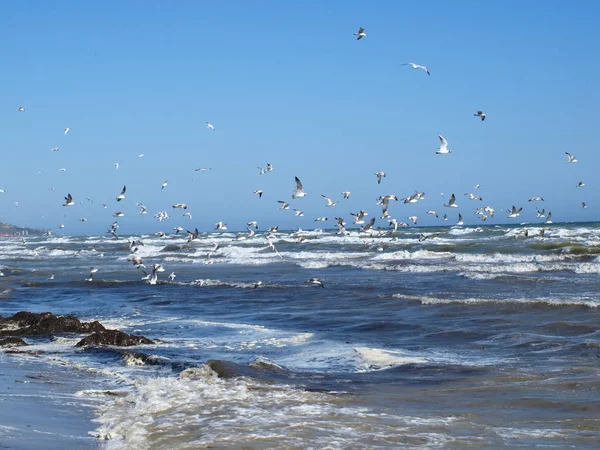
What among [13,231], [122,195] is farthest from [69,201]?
[13,231]

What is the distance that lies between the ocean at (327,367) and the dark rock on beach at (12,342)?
1.63 ft

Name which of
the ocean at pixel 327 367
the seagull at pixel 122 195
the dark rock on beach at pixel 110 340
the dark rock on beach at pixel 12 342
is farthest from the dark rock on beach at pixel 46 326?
the seagull at pixel 122 195

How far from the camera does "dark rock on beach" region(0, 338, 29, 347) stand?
529 inches

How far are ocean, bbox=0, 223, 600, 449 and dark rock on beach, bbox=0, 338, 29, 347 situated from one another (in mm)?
496

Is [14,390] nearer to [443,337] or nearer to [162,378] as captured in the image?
[162,378]

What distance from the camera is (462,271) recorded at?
94.0 ft

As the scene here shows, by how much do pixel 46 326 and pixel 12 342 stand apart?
1805 mm

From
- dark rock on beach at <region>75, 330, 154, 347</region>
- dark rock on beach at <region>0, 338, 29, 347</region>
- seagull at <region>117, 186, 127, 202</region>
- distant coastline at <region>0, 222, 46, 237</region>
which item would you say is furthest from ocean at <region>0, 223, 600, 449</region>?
distant coastline at <region>0, 222, 46, 237</region>

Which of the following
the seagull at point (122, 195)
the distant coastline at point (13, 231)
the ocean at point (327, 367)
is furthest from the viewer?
the distant coastline at point (13, 231)

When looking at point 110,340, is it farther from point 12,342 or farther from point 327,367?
point 327,367

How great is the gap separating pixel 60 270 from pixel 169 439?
3267 cm

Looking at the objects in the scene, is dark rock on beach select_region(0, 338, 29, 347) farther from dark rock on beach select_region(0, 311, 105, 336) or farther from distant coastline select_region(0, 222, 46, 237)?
distant coastline select_region(0, 222, 46, 237)

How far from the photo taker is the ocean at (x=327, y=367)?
305 inches

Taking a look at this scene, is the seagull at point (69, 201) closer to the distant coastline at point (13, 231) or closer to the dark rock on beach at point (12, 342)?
the dark rock on beach at point (12, 342)
